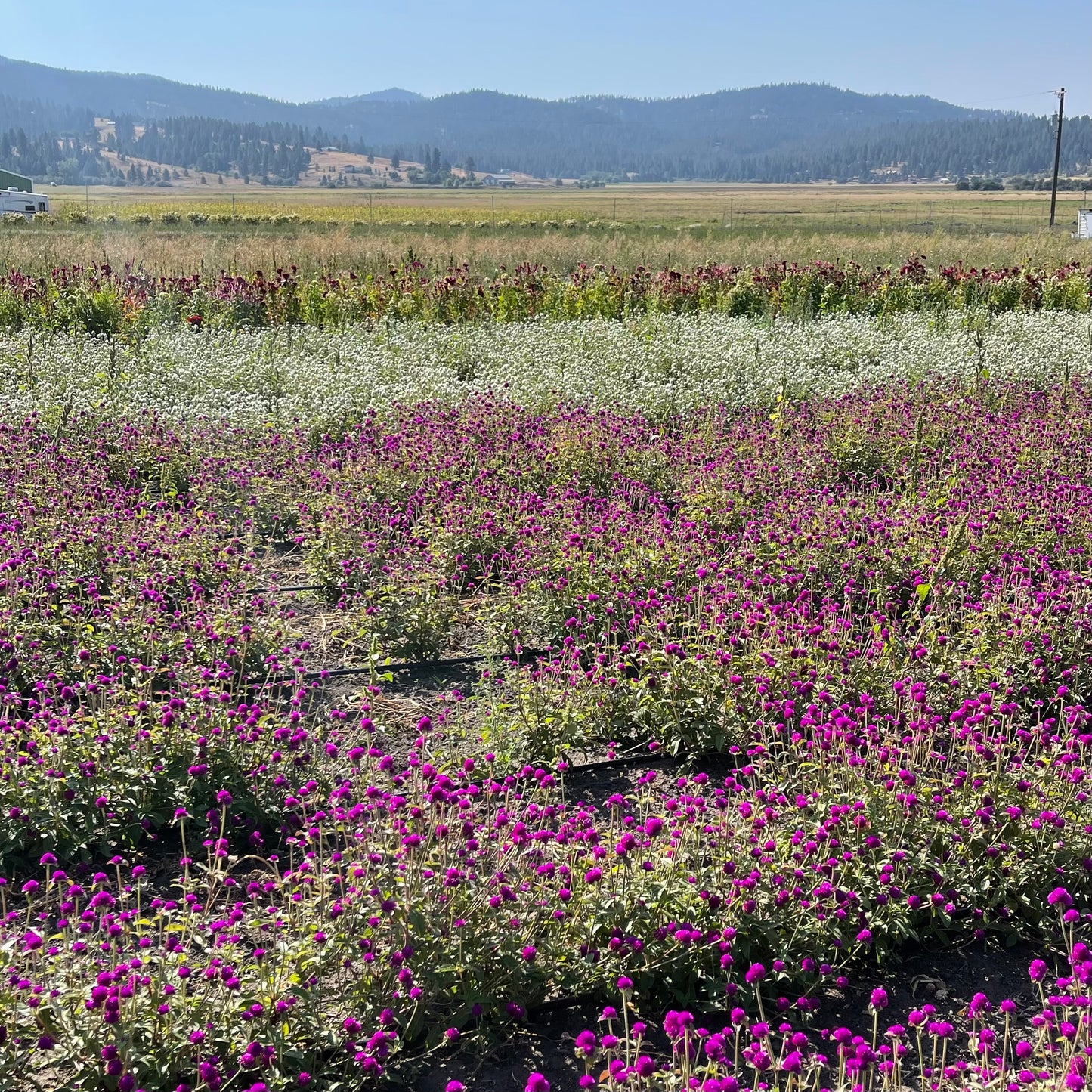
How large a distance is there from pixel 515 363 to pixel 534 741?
729 cm

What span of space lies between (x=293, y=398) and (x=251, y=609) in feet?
15.6

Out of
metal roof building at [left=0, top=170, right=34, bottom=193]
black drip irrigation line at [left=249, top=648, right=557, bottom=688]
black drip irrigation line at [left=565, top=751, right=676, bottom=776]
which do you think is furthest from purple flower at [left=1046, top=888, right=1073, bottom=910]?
metal roof building at [left=0, top=170, right=34, bottom=193]

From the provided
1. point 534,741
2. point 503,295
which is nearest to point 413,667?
point 534,741

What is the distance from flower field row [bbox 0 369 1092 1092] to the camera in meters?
2.74

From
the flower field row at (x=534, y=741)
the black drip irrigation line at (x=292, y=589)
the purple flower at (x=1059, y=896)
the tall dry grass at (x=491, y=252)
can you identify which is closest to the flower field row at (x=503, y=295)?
the tall dry grass at (x=491, y=252)

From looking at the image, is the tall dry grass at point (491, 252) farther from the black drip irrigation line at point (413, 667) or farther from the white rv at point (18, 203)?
the white rv at point (18, 203)

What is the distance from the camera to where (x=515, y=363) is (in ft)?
36.3

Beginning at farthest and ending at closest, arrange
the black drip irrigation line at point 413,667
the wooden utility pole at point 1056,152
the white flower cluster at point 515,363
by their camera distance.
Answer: the wooden utility pole at point 1056,152, the white flower cluster at point 515,363, the black drip irrigation line at point 413,667

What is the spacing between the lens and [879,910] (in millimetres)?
3213

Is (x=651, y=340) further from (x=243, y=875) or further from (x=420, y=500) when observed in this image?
(x=243, y=875)

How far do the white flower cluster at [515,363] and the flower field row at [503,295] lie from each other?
1.13 m

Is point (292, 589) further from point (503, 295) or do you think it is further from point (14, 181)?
point (14, 181)

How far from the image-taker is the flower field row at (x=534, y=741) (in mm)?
2738

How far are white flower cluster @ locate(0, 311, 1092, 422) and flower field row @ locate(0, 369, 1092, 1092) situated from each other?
79cm
